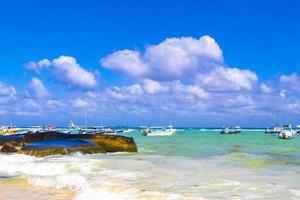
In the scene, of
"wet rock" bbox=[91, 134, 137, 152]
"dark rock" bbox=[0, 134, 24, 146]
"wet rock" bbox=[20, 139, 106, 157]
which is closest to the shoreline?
"wet rock" bbox=[20, 139, 106, 157]

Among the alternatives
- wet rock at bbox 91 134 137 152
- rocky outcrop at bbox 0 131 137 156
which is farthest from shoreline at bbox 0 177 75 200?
wet rock at bbox 91 134 137 152

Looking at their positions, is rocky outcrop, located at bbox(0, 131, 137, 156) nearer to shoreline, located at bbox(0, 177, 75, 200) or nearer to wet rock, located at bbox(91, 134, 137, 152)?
wet rock, located at bbox(91, 134, 137, 152)

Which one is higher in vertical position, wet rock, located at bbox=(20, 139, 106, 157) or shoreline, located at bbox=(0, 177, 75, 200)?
wet rock, located at bbox=(20, 139, 106, 157)

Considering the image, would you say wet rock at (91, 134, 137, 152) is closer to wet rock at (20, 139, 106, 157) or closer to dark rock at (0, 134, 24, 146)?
wet rock at (20, 139, 106, 157)

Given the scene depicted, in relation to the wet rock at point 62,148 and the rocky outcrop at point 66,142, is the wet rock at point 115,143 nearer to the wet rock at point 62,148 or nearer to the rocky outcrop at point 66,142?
the rocky outcrop at point 66,142

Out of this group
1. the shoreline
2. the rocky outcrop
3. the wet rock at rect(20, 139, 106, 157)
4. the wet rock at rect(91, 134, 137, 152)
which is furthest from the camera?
the wet rock at rect(91, 134, 137, 152)

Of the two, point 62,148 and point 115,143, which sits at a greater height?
point 115,143

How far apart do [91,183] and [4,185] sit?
332 centimetres

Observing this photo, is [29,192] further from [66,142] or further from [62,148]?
[66,142]

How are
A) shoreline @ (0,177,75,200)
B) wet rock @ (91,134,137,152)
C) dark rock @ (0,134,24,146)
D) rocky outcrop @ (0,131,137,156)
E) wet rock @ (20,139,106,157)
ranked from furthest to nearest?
dark rock @ (0,134,24,146), wet rock @ (91,134,137,152), rocky outcrop @ (0,131,137,156), wet rock @ (20,139,106,157), shoreline @ (0,177,75,200)

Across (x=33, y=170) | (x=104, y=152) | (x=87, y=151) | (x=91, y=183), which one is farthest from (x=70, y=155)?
(x=91, y=183)

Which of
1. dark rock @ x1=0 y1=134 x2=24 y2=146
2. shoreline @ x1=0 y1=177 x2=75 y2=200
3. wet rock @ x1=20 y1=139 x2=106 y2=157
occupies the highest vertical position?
dark rock @ x1=0 y1=134 x2=24 y2=146

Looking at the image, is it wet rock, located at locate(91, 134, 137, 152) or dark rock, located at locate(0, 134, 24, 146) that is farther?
dark rock, located at locate(0, 134, 24, 146)

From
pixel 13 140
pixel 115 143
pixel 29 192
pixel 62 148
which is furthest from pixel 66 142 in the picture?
pixel 29 192
